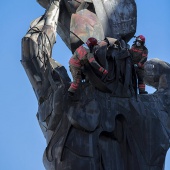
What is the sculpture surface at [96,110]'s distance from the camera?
14516 mm

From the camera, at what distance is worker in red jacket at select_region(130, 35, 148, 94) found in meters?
15.1

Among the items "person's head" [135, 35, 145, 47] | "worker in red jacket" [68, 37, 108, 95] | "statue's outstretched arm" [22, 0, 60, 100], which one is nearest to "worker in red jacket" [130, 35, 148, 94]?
"person's head" [135, 35, 145, 47]

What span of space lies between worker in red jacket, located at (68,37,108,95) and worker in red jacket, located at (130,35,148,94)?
689mm

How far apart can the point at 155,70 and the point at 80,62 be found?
1884 millimetres

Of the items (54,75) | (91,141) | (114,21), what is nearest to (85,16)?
(114,21)

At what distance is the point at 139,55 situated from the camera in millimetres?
15188

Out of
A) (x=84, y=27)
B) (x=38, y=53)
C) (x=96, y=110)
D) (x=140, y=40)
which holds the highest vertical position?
A: (x=84, y=27)

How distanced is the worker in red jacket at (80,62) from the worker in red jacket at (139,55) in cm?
69

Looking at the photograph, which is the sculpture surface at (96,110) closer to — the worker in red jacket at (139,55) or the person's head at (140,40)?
the worker in red jacket at (139,55)

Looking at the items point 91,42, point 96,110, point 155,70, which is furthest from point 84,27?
point 96,110

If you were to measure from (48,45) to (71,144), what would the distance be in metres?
2.00

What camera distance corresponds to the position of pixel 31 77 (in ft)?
51.4

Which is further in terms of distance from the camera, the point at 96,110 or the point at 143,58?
the point at 143,58

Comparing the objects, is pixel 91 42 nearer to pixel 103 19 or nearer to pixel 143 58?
pixel 143 58
